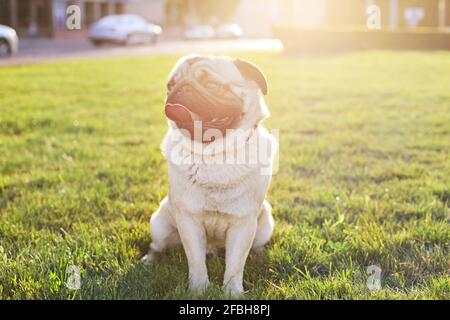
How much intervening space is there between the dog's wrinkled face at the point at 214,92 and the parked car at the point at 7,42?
1547cm

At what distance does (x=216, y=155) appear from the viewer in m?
2.80

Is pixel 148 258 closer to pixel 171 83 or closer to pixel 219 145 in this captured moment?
Result: pixel 219 145

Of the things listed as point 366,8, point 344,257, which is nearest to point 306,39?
point 366,8

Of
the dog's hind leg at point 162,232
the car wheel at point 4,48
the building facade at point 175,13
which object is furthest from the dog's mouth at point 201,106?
the building facade at point 175,13

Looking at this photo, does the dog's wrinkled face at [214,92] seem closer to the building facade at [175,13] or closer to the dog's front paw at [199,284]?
the dog's front paw at [199,284]

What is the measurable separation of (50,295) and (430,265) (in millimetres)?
1994

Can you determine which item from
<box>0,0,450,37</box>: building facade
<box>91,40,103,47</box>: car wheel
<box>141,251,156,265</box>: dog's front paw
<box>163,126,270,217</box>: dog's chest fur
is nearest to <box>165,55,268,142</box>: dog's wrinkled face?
<box>163,126,270,217</box>: dog's chest fur

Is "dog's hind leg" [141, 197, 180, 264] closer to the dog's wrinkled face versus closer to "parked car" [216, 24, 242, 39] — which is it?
the dog's wrinkled face

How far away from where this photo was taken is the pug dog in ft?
8.53

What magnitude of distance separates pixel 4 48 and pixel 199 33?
2105 centimetres

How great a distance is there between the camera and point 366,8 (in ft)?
120

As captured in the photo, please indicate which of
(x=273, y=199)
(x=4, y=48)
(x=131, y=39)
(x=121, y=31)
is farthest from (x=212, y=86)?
(x=131, y=39)

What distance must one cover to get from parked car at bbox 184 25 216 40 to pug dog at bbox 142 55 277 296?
1313 inches

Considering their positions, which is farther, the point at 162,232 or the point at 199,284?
the point at 162,232
